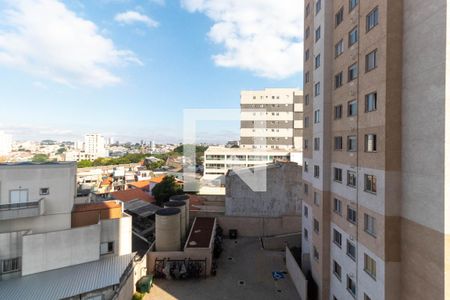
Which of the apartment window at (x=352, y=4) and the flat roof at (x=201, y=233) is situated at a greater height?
the apartment window at (x=352, y=4)

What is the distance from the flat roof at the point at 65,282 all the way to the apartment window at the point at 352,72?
16680mm

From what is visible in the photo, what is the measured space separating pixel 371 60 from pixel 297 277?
1405 centimetres

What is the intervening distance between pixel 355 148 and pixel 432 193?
422 centimetres

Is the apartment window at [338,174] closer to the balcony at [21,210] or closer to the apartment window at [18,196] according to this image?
the balcony at [21,210]

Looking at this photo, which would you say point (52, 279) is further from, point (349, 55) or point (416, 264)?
point (349, 55)

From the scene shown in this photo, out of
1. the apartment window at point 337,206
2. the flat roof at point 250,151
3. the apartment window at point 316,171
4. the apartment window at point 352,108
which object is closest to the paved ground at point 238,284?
the apartment window at point 337,206

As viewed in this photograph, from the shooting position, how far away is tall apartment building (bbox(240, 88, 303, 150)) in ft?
174

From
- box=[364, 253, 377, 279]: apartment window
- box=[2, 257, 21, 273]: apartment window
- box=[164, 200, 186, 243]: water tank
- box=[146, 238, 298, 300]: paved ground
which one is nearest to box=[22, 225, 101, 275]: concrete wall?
box=[2, 257, 21, 273]: apartment window

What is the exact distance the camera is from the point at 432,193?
8.01 meters

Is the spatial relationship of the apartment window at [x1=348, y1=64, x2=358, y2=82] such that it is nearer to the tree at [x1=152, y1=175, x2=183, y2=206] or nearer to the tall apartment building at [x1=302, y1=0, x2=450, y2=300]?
the tall apartment building at [x1=302, y1=0, x2=450, y2=300]

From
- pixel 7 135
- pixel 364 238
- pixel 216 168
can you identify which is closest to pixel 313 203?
pixel 364 238

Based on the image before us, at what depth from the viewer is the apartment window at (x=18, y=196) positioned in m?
14.4

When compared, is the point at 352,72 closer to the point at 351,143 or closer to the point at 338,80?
the point at 338,80

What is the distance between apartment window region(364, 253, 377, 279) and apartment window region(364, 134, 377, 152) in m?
4.83
